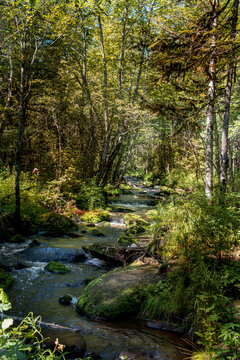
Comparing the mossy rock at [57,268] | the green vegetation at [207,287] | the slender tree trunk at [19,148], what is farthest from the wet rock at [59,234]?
the green vegetation at [207,287]

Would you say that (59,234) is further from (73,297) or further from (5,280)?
(73,297)

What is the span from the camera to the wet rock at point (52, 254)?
7633 mm

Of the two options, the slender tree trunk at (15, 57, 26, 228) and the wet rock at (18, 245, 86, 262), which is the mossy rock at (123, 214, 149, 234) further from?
the slender tree trunk at (15, 57, 26, 228)

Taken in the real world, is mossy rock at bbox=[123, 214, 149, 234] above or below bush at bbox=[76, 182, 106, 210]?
below

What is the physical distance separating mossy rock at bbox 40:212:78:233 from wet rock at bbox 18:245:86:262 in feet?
8.25

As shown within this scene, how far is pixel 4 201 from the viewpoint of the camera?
10.2 meters

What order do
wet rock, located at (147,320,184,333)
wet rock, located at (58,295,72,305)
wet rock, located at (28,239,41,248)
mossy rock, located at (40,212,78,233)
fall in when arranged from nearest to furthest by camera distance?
wet rock, located at (147,320,184,333)
wet rock, located at (58,295,72,305)
wet rock, located at (28,239,41,248)
mossy rock, located at (40,212,78,233)

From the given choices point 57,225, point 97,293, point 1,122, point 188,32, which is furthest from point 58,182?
point 188,32

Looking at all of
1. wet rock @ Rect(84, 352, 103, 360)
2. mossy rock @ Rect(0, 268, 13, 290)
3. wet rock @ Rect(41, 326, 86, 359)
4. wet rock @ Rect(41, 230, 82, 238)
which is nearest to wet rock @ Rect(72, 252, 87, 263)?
mossy rock @ Rect(0, 268, 13, 290)

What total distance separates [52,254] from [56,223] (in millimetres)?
3175

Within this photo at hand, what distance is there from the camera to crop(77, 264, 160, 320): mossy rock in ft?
14.4

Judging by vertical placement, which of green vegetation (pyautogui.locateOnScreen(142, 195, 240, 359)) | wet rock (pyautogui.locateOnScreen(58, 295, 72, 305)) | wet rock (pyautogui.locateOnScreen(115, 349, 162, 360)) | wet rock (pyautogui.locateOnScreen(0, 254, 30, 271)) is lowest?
wet rock (pyautogui.locateOnScreen(58, 295, 72, 305))

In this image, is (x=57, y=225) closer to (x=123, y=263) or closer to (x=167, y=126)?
(x=123, y=263)

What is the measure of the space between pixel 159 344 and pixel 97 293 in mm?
1499
